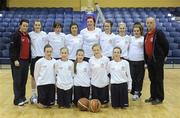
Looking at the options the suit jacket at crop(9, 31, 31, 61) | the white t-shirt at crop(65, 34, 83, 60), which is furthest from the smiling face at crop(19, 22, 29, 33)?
the white t-shirt at crop(65, 34, 83, 60)

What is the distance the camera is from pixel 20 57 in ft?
23.5

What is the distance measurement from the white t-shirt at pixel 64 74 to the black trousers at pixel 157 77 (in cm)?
156

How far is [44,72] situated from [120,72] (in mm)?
1386

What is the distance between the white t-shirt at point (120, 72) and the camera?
7.08 m

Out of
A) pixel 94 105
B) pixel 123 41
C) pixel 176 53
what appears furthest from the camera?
pixel 176 53

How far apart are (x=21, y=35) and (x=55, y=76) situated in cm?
98

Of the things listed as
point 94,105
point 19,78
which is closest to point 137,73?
point 94,105

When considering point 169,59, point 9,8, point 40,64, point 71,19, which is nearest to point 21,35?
point 40,64

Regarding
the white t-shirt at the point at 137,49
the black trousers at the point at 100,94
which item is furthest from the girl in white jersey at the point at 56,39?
the white t-shirt at the point at 137,49

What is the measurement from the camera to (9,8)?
1969cm

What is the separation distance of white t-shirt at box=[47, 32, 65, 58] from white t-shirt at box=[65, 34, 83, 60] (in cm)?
9

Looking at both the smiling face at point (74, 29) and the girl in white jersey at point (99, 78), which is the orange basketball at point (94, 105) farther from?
the smiling face at point (74, 29)

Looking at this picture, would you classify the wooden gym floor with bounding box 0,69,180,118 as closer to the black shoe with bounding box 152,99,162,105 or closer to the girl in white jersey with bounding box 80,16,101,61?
the black shoe with bounding box 152,99,162,105

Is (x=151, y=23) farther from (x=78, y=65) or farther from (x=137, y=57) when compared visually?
(x=78, y=65)
